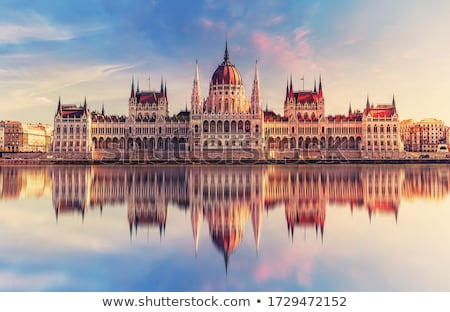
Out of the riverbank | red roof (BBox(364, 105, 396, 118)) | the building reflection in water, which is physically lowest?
the building reflection in water

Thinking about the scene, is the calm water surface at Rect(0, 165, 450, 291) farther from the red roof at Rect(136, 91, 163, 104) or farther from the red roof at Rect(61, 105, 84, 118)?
the red roof at Rect(136, 91, 163, 104)

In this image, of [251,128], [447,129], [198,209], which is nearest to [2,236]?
[198,209]

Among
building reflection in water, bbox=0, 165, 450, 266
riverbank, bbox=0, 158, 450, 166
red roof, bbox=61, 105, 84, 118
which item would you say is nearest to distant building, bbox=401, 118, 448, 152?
riverbank, bbox=0, 158, 450, 166

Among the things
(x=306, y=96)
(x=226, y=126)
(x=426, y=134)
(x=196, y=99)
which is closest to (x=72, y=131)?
(x=196, y=99)

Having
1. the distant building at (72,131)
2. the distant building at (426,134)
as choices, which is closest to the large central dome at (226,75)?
the distant building at (72,131)

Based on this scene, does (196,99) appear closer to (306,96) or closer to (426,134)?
(306,96)

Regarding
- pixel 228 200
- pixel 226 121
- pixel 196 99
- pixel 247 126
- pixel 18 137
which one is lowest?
pixel 228 200
